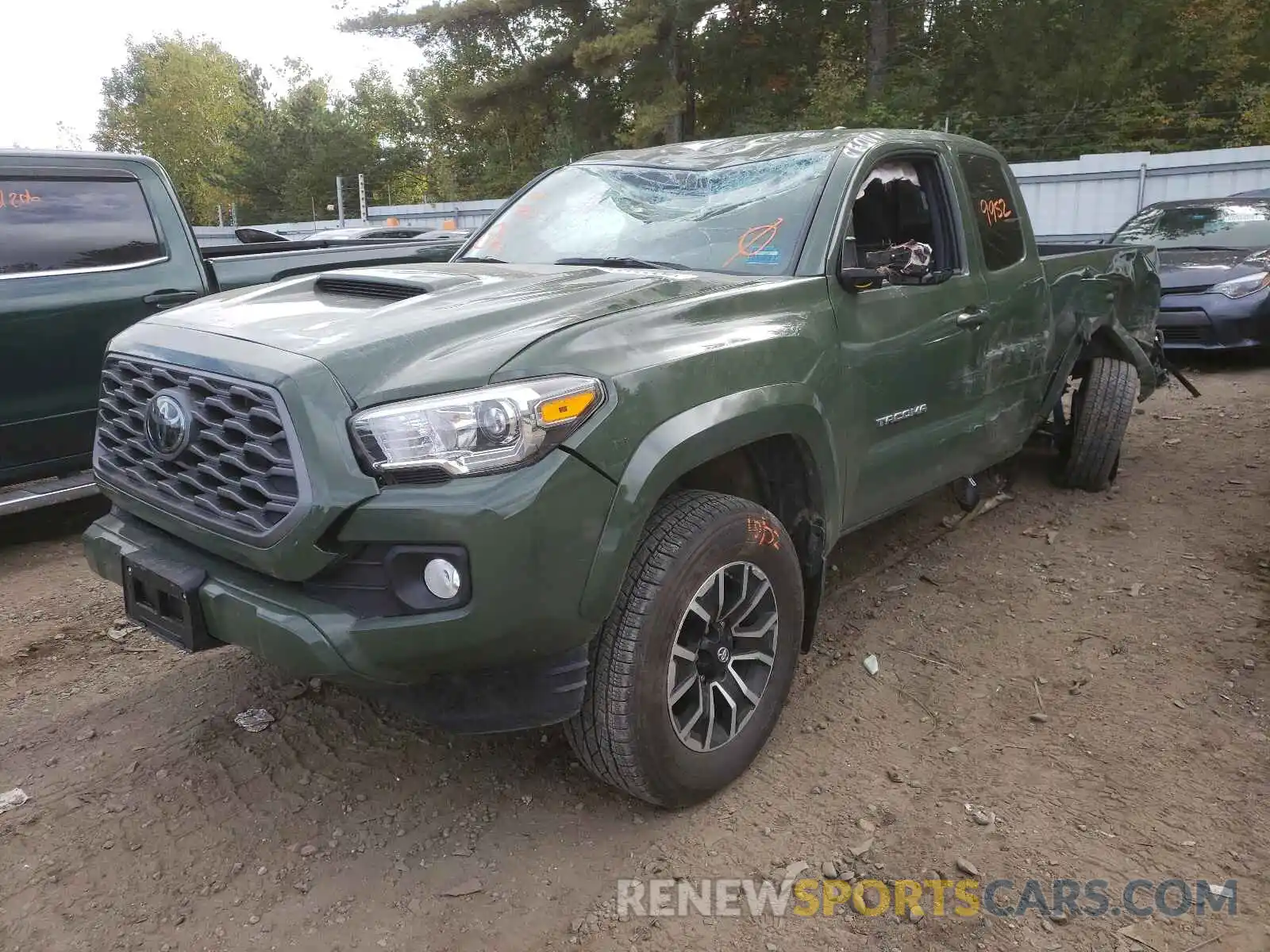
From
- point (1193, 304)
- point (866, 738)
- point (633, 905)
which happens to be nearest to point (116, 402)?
point (633, 905)

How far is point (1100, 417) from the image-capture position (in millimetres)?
5125

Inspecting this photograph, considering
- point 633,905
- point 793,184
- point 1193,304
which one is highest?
point 793,184

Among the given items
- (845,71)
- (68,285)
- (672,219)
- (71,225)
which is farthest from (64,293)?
(845,71)

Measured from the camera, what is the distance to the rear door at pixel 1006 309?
398 cm

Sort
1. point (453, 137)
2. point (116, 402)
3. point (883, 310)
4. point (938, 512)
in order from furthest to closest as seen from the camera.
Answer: point (453, 137)
point (938, 512)
point (883, 310)
point (116, 402)

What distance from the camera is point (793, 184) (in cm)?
335

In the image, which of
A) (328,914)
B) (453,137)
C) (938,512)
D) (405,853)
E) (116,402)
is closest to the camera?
(328,914)

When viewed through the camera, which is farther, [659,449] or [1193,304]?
[1193,304]

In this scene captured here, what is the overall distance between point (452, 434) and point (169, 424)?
82 cm

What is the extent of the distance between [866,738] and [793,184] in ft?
6.22

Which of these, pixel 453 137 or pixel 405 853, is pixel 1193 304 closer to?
pixel 405 853

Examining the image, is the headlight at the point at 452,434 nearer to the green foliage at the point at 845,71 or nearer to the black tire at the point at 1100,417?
the black tire at the point at 1100,417

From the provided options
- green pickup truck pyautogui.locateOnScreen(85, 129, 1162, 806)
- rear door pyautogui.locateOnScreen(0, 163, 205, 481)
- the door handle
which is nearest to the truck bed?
green pickup truck pyautogui.locateOnScreen(85, 129, 1162, 806)

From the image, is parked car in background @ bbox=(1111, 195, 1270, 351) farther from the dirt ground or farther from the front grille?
the front grille
